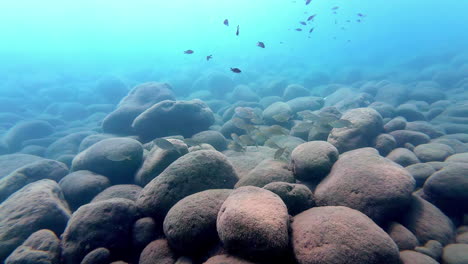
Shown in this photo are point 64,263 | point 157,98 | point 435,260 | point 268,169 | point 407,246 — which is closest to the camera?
point 435,260

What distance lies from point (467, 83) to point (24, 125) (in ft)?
122

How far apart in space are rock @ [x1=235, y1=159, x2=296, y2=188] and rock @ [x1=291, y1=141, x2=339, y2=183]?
0.86 ft

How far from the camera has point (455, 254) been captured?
12.8 ft

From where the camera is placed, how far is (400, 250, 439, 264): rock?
3533 mm

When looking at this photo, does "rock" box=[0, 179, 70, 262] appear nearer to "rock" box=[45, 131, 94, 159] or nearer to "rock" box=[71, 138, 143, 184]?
"rock" box=[71, 138, 143, 184]

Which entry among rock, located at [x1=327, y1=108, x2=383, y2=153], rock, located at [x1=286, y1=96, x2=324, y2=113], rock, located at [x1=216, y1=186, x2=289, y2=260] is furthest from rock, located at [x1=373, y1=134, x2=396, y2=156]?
rock, located at [x1=286, y1=96, x2=324, y2=113]

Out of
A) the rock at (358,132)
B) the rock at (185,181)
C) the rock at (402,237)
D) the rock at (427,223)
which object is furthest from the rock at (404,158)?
the rock at (185,181)

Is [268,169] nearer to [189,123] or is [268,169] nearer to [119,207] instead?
[119,207]

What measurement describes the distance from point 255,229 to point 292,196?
1.43m

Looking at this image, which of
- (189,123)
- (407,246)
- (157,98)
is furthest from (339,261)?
(157,98)

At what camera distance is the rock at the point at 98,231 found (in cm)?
436

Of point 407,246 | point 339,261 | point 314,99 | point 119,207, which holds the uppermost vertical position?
point 339,261

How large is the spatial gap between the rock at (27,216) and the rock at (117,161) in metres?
1.91

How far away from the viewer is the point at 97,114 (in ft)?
74.8
